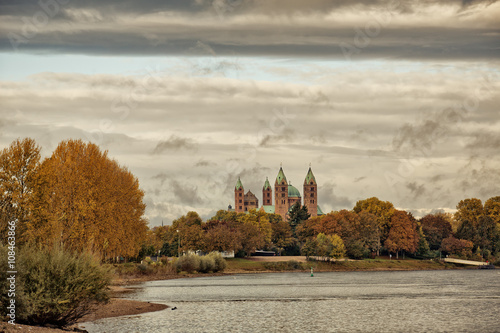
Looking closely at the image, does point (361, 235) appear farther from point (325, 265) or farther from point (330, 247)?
point (325, 265)

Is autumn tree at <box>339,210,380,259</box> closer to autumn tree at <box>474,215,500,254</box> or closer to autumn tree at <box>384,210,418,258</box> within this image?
autumn tree at <box>384,210,418,258</box>

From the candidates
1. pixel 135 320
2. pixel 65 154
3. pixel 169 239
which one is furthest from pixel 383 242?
pixel 135 320

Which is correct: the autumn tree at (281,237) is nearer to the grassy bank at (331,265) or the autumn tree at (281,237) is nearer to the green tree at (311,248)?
the grassy bank at (331,265)

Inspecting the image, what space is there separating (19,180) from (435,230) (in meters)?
149

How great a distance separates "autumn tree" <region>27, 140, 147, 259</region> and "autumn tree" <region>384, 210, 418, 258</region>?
97930 mm

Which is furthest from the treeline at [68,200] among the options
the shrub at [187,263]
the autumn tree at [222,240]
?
the autumn tree at [222,240]

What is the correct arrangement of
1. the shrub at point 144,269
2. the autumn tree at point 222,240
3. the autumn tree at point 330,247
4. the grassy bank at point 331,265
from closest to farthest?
the shrub at point 144,269
the autumn tree at point 222,240
the grassy bank at point 331,265
the autumn tree at point 330,247

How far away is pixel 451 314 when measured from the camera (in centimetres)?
5506

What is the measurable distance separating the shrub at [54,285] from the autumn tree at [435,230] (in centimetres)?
16123

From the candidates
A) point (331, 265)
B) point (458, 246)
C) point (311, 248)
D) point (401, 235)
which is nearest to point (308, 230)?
point (311, 248)

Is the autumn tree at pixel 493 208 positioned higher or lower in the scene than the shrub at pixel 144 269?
higher

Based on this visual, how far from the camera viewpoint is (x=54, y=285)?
3462 centimetres

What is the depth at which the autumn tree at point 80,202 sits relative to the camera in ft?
208

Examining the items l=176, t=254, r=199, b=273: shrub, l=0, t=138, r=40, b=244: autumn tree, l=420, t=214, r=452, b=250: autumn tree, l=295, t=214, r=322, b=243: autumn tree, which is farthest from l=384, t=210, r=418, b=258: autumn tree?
l=0, t=138, r=40, b=244: autumn tree
